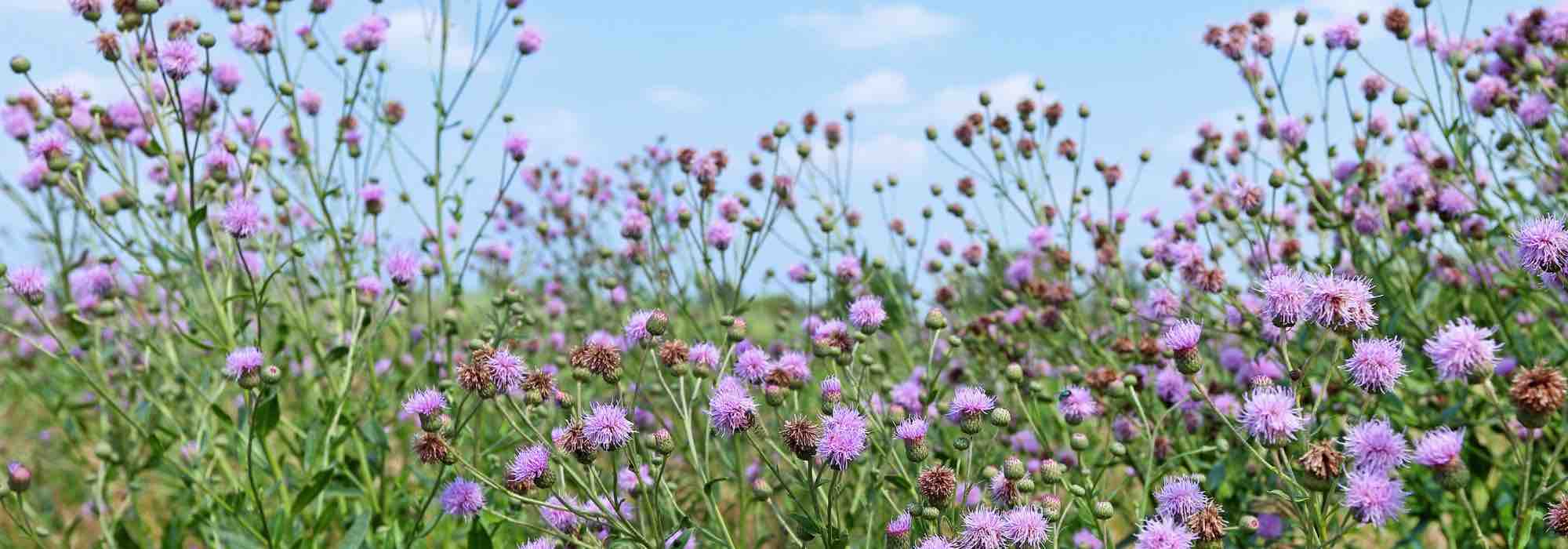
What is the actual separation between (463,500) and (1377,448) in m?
1.80

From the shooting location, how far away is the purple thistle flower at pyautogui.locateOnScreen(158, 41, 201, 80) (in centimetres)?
334

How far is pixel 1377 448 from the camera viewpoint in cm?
184

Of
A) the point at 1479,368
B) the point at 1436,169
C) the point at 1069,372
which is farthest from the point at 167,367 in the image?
the point at 1436,169

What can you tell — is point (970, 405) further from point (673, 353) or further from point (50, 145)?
point (50, 145)

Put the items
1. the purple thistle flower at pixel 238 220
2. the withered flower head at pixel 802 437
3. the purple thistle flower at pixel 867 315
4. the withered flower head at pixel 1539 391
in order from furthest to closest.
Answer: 1. the purple thistle flower at pixel 238 220
2. the purple thistle flower at pixel 867 315
3. the withered flower head at pixel 802 437
4. the withered flower head at pixel 1539 391

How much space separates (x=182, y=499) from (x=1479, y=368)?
14.5 feet

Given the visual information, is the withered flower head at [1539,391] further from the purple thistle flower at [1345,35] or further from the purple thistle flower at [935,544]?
the purple thistle flower at [1345,35]

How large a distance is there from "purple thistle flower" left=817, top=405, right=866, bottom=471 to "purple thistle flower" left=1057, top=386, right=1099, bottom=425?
759 mm

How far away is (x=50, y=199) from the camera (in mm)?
4523

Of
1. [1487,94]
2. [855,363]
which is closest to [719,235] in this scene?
[855,363]

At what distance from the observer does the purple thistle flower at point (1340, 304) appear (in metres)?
1.98

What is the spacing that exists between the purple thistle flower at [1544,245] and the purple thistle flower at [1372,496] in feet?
1.76

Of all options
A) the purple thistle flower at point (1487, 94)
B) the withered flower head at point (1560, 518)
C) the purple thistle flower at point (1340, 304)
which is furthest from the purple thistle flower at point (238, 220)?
the purple thistle flower at point (1487, 94)

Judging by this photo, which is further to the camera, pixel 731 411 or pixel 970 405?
pixel 970 405
